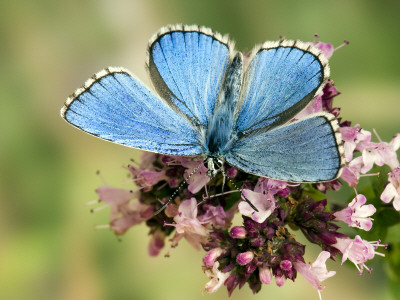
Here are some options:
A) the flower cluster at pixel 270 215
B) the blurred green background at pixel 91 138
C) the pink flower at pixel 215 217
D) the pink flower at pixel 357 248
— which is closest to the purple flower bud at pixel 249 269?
the flower cluster at pixel 270 215

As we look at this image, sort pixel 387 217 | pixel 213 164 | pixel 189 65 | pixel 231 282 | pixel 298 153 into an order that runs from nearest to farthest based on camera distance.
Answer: pixel 298 153
pixel 213 164
pixel 231 282
pixel 189 65
pixel 387 217

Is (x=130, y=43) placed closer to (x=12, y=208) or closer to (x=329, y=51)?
(x=12, y=208)

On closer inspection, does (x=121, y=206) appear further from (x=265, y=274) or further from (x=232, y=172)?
(x=265, y=274)

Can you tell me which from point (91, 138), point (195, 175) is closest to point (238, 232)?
point (195, 175)

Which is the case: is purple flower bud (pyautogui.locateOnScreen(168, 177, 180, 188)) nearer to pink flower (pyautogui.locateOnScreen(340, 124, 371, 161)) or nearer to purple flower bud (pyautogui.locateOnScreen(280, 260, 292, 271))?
purple flower bud (pyautogui.locateOnScreen(280, 260, 292, 271))

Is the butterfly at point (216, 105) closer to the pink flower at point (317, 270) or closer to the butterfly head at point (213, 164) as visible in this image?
the butterfly head at point (213, 164)

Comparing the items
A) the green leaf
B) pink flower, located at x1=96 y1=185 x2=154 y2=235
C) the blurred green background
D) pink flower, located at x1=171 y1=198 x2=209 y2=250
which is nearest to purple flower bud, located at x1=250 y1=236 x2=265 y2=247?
pink flower, located at x1=171 y1=198 x2=209 y2=250
